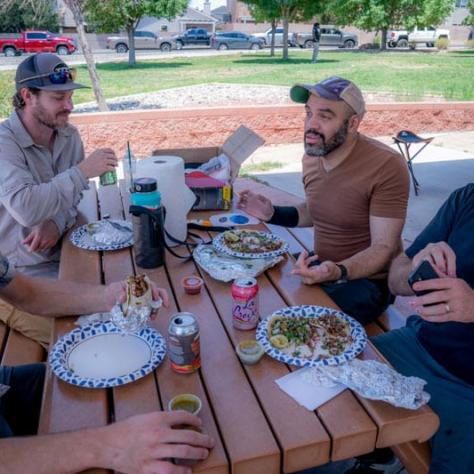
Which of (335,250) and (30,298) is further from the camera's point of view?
(335,250)

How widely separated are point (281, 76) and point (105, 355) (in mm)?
14829

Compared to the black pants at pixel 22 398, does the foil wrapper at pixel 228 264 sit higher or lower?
higher

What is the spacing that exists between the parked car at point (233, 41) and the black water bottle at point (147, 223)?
3222 centimetres

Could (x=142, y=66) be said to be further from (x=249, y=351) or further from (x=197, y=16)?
(x=197, y=16)

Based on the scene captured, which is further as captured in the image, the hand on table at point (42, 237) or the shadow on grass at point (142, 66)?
the shadow on grass at point (142, 66)

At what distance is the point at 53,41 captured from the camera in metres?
27.3

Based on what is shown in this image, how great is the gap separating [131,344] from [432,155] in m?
6.43

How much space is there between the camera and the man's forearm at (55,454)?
1122 mm

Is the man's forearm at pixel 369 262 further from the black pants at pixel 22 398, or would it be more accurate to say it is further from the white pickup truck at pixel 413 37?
the white pickup truck at pixel 413 37

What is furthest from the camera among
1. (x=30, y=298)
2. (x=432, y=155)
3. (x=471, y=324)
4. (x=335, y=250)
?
(x=432, y=155)

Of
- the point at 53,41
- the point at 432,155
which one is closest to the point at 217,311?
the point at 432,155

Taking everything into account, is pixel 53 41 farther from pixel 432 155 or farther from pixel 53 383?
pixel 53 383

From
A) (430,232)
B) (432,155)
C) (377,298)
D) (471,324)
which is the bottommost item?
(432,155)

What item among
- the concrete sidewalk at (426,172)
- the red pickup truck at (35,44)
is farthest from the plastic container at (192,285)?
the red pickup truck at (35,44)
